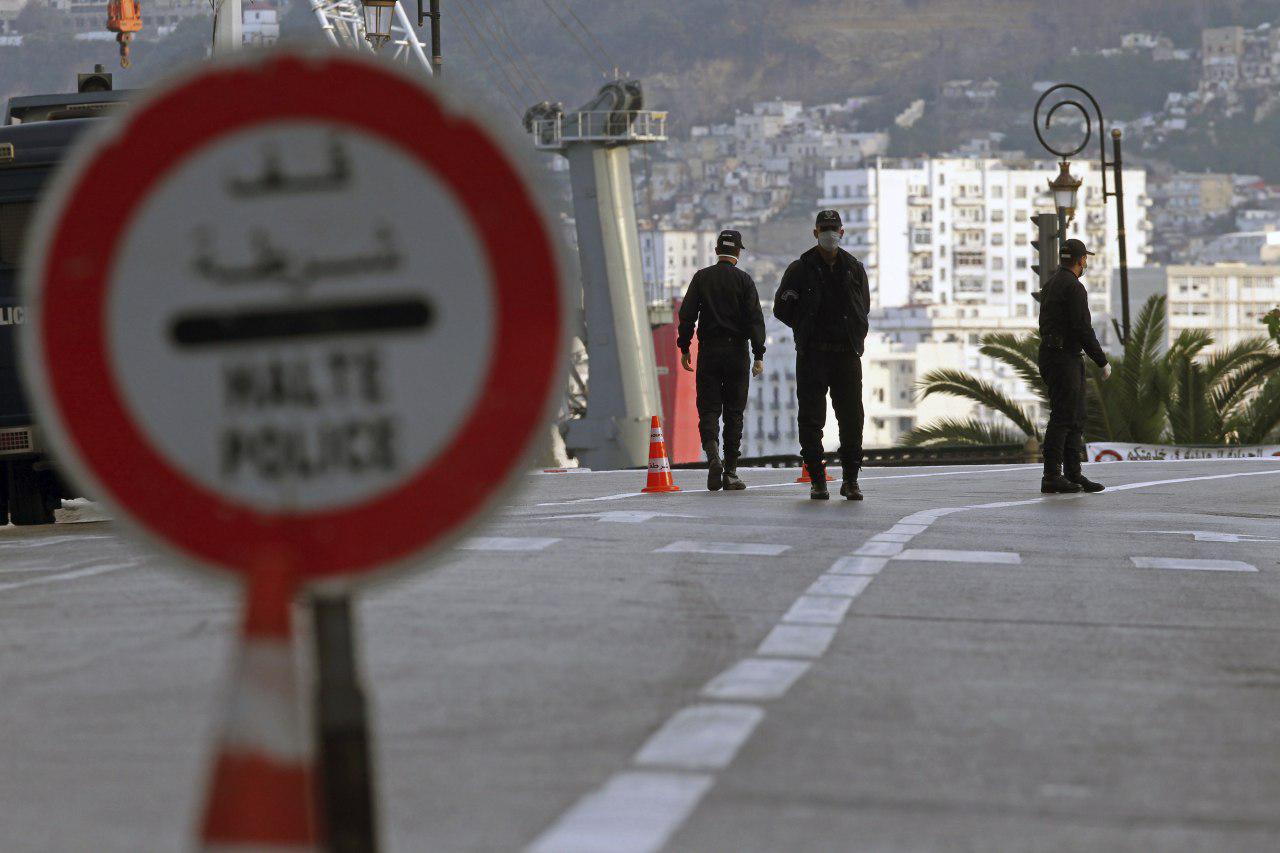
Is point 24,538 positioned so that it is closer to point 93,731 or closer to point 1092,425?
point 93,731

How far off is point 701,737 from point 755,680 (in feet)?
3.71

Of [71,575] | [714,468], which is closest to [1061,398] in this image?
[714,468]

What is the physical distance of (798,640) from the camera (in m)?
8.02

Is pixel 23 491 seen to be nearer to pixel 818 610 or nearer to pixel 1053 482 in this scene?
pixel 1053 482

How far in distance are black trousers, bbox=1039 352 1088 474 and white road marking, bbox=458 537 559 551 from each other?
7.66 metres

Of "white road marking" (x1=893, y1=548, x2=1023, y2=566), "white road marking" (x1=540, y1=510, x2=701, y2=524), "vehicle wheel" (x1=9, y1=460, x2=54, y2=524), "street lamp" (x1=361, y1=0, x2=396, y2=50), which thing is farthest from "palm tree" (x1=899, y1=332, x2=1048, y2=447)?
"white road marking" (x1=893, y1=548, x2=1023, y2=566)

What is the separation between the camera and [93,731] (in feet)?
19.4

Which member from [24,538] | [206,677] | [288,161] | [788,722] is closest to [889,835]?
[788,722]

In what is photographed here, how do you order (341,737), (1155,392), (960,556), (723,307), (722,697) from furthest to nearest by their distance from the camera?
1. (1155,392)
2. (723,307)
3. (960,556)
4. (722,697)
5. (341,737)

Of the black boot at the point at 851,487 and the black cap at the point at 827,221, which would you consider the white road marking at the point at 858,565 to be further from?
the black boot at the point at 851,487

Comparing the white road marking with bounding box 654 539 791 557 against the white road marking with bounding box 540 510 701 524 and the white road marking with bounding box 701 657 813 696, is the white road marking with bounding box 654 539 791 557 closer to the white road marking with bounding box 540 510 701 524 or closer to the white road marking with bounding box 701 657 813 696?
the white road marking with bounding box 540 510 701 524

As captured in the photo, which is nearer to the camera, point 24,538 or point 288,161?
point 288,161

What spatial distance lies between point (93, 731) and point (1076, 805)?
227cm

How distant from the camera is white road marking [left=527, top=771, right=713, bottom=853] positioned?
14.7ft
